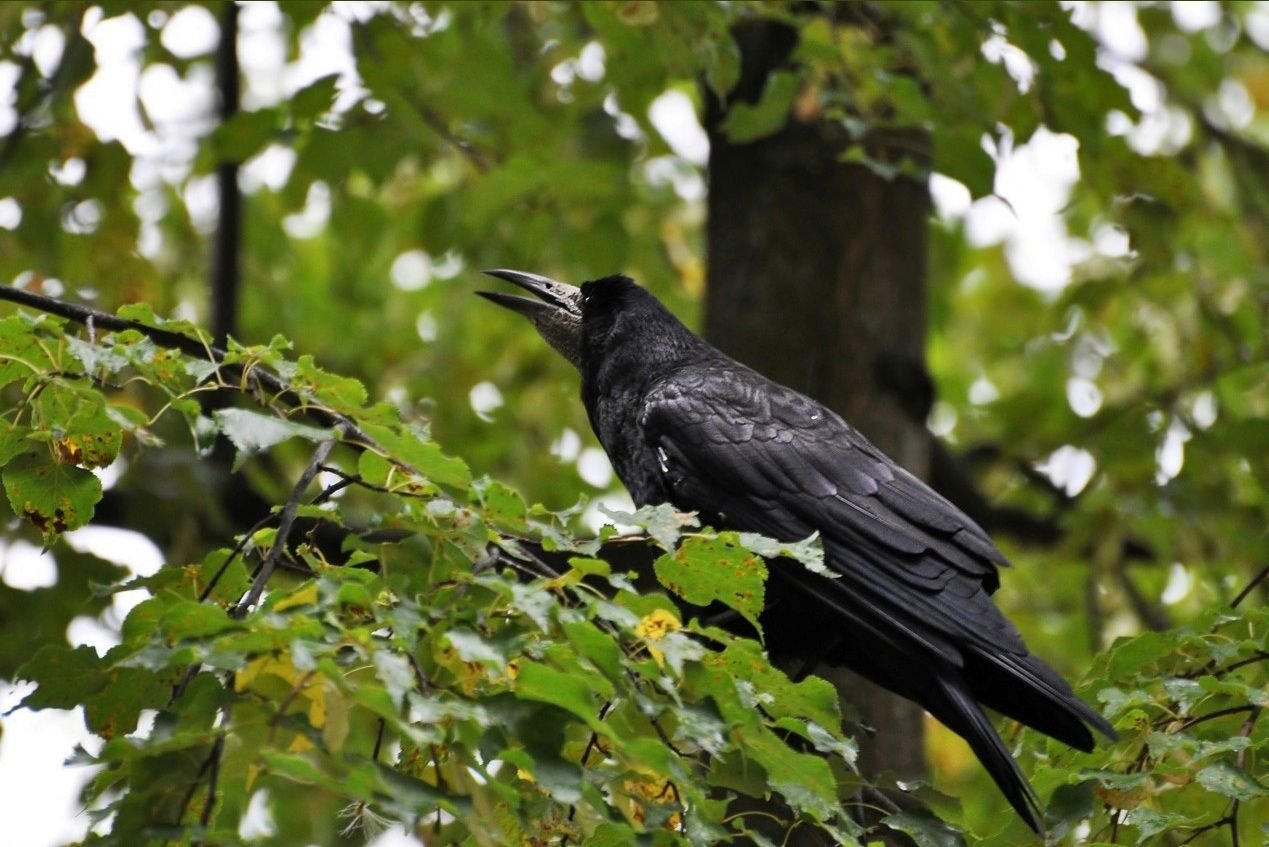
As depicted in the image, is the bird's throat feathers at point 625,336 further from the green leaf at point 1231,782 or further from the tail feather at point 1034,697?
the green leaf at point 1231,782

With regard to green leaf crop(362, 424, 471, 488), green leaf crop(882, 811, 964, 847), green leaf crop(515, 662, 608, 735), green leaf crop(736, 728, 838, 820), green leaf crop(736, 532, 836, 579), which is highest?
green leaf crop(362, 424, 471, 488)

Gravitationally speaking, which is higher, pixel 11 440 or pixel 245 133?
pixel 11 440

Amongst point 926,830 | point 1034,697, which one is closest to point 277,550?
point 926,830

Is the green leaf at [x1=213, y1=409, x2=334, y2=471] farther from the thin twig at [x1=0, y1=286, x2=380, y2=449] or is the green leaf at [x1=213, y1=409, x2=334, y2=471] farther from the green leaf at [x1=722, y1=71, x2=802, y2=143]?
the green leaf at [x1=722, y1=71, x2=802, y2=143]

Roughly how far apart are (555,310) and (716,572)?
2672 millimetres

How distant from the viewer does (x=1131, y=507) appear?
5582mm

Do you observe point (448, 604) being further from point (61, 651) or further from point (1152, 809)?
point (1152, 809)

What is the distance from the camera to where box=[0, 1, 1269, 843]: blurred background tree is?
15.2 ft

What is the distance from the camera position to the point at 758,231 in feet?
16.0

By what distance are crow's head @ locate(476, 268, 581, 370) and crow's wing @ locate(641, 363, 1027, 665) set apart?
82 cm

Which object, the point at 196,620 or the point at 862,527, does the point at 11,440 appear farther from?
the point at 862,527

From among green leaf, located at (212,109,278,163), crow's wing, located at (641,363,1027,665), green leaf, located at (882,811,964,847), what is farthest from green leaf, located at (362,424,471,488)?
green leaf, located at (212,109,278,163)

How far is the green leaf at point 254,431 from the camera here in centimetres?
220

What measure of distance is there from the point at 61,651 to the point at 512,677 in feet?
2.33
